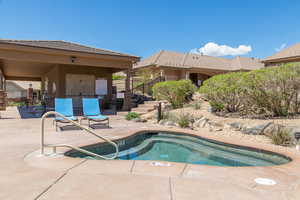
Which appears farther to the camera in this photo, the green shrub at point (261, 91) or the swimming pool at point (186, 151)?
the green shrub at point (261, 91)

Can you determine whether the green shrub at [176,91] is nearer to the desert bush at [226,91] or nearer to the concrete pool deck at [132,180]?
the desert bush at [226,91]

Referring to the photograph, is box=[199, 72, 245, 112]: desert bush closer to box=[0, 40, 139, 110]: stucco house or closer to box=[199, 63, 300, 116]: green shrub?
box=[199, 63, 300, 116]: green shrub

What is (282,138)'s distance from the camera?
539cm

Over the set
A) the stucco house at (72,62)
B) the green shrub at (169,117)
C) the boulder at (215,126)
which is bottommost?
the boulder at (215,126)

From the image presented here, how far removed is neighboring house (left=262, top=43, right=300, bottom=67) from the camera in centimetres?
1618

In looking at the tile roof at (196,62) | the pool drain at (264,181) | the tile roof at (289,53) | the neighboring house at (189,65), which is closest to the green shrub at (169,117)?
the pool drain at (264,181)

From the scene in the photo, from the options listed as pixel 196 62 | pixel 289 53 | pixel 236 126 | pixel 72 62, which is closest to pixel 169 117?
pixel 236 126

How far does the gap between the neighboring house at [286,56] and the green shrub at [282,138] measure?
13.8m

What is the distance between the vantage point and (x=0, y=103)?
10266 millimetres

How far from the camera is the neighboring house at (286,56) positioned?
16178 millimetres

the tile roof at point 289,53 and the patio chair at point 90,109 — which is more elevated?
the tile roof at point 289,53

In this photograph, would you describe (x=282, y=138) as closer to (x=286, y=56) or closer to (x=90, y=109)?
(x=90, y=109)

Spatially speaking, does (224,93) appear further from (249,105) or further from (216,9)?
(216,9)

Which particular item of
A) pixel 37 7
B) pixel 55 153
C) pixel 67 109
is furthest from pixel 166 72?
pixel 55 153
